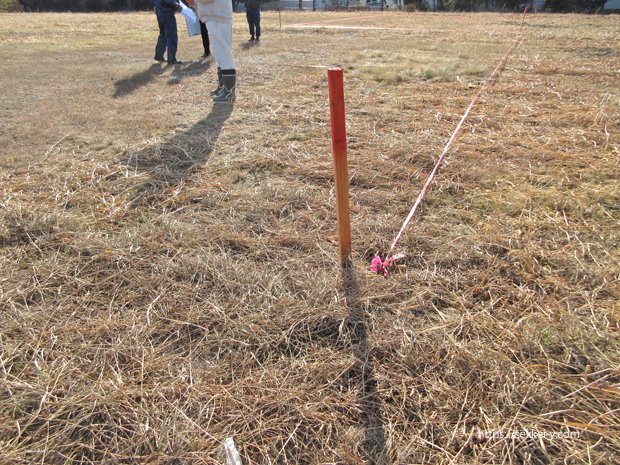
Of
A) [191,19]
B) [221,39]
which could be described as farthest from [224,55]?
[191,19]

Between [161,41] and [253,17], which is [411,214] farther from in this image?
[253,17]

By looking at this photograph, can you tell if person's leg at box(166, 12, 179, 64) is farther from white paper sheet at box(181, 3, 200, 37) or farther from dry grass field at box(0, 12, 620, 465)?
dry grass field at box(0, 12, 620, 465)

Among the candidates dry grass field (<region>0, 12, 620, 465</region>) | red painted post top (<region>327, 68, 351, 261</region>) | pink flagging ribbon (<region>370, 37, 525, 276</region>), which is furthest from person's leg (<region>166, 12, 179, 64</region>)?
red painted post top (<region>327, 68, 351, 261</region>)

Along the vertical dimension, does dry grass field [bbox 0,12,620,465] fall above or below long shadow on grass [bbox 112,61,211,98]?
below

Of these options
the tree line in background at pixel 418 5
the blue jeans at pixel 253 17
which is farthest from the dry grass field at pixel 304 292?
the tree line in background at pixel 418 5

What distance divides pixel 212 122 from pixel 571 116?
3766mm

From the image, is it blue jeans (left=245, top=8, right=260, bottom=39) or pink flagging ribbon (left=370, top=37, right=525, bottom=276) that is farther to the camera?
blue jeans (left=245, top=8, right=260, bottom=39)

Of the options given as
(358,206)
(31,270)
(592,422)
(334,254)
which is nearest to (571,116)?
(358,206)

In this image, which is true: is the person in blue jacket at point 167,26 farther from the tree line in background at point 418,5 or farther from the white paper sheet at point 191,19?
the tree line in background at point 418,5

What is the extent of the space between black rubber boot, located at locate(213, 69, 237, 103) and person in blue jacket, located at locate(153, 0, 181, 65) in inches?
117

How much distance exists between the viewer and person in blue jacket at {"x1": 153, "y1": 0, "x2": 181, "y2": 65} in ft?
23.5

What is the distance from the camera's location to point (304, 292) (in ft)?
6.70

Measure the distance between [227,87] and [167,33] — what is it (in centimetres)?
309

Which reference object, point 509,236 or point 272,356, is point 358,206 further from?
point 272,356
